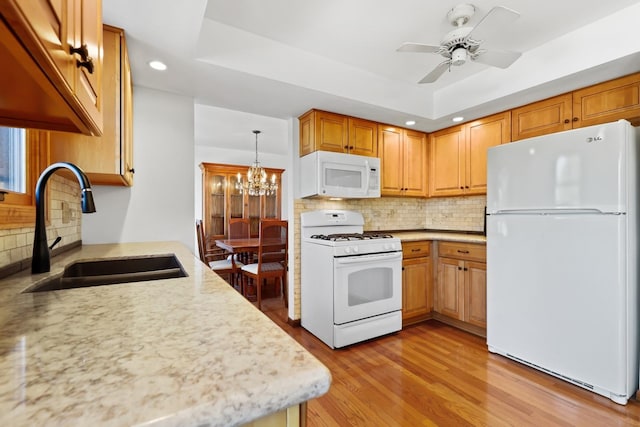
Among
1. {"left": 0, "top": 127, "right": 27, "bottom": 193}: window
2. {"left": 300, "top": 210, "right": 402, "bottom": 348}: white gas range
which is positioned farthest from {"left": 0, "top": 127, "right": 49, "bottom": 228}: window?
{"left": 300, "top": 210, "right": 402, "bottom": 348}: white gas range

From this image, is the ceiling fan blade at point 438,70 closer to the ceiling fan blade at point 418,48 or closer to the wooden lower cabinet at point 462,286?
the ceiling fan blade at point 418,48

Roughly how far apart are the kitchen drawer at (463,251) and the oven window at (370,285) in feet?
2.23

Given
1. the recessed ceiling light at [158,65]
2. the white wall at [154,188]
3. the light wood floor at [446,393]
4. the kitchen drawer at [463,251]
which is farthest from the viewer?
the kitchen drawer at [463,251]

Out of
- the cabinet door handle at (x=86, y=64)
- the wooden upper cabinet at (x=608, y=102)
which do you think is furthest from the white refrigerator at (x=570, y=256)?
the cabinet door handle at (x=86, y=64)

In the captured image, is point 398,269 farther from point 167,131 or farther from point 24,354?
point 24,354

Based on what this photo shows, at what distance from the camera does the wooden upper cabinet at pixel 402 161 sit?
10.4ft

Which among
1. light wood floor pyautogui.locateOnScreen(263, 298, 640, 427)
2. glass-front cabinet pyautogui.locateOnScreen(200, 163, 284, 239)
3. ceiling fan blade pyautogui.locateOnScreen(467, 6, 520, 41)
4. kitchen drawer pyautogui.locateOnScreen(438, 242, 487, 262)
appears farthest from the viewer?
glass-front cabinet pyautogui.locateOnScreen(200, 163, 284, 239)

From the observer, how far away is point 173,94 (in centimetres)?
234

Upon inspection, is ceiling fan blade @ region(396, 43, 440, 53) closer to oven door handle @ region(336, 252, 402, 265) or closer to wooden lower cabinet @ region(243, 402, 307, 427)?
oven door handle @ region(336, 252, 402, 265)

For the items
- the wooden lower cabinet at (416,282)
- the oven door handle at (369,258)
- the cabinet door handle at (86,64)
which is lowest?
the wooden lower cabinet at (416,282)

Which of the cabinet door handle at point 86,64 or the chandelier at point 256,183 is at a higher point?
the chandelier at point 256,183

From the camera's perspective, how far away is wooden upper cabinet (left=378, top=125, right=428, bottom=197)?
3.18 metres

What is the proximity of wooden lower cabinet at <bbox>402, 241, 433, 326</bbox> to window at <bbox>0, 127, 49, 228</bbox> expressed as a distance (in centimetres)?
268

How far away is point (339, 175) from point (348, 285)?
1.03m
